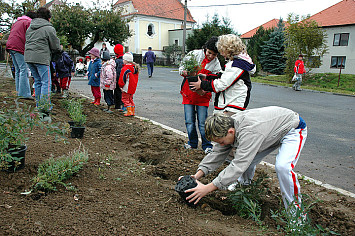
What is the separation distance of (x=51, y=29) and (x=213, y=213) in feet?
16.1

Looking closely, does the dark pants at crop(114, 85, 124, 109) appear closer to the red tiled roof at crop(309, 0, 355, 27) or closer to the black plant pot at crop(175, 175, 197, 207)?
the black plant pot at crop(175, 175, 197, 207)

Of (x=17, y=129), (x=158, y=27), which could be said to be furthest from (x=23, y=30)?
(x=158, y=27)

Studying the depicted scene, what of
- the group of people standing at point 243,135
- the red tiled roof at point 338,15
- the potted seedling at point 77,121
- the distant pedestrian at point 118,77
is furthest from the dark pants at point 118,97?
the red tiled roof at point 338,15

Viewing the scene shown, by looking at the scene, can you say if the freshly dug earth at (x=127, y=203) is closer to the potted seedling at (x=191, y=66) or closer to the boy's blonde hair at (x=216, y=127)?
the boy's blonde hair at (x=216, y=127)

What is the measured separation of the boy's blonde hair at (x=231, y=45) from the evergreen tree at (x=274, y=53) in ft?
97.7

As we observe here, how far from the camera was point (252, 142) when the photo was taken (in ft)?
8.32

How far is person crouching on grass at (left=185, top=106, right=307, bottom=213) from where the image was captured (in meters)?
2.54

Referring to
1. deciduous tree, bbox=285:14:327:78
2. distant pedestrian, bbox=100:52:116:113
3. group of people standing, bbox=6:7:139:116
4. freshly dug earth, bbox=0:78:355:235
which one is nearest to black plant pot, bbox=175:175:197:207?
freshly dug earth, bbox=0:78:355:235

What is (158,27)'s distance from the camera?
52.7 m

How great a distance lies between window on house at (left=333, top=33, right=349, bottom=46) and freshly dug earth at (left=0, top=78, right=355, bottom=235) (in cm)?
3498

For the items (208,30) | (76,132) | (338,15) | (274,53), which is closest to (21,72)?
(76,132)

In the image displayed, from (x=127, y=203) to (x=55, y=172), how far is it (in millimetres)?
747

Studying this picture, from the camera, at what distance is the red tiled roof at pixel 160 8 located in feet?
165

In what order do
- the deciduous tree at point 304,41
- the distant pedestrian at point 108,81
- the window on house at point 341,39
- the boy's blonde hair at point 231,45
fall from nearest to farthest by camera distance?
the boy's blonde hair at point 231,45 → the distant pedestrian at point 108,81 → the deciduous tree at point 304,41 → the window on house at point 341,39
